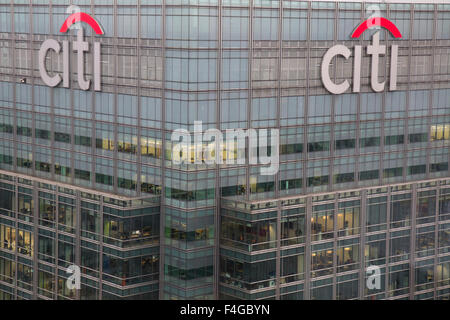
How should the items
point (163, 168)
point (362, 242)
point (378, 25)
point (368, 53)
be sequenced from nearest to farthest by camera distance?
1. point (163, 168)
2. point (368, 53)
3. point (378, 25)
4. point (362, 242)

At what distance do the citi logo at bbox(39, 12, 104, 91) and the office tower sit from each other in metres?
0.18

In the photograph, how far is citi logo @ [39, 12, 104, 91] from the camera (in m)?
103

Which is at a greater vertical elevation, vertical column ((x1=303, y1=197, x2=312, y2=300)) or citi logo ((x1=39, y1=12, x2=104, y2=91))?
citi logo ((x1=39, y1=12, x2=104, y2=91))

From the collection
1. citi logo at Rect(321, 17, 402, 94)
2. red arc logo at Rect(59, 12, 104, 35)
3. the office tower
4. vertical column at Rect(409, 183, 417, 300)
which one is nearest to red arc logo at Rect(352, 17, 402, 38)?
citi logo at Rect(321, 17, 402, 94)

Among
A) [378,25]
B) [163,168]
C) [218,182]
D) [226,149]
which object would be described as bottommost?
[218,182]

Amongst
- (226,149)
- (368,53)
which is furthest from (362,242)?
(368,53)

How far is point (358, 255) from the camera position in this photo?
353 feet

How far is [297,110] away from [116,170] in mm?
20501

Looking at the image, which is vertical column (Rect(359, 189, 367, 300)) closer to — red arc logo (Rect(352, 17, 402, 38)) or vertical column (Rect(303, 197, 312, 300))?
vertical column (Rect(303, 197, 312, 300))

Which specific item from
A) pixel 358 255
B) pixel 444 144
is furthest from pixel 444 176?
pixel 358 255

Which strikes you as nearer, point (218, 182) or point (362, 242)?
point (218, 182)

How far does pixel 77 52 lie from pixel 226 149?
20.4 m

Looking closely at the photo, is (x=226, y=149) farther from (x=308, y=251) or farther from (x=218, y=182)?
(x=308, y=251)

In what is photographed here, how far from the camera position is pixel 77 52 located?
105188 mm
